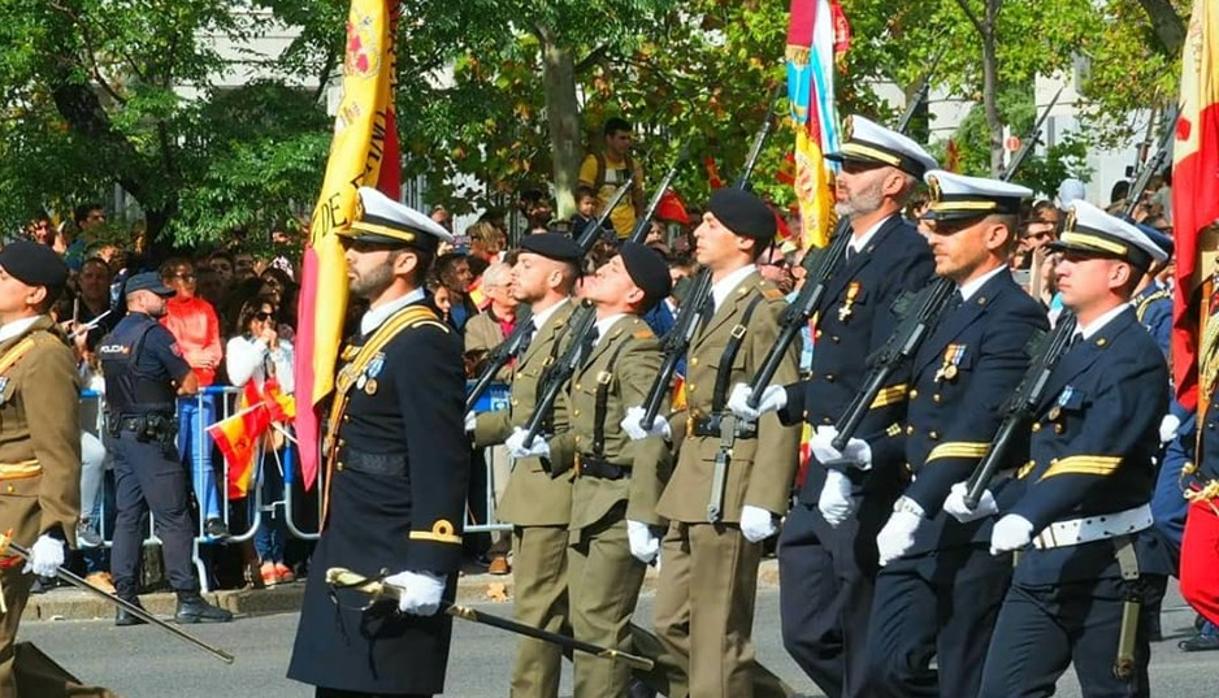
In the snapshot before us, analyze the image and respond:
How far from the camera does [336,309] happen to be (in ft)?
30.3

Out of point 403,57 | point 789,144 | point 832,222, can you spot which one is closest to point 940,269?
point 832,222

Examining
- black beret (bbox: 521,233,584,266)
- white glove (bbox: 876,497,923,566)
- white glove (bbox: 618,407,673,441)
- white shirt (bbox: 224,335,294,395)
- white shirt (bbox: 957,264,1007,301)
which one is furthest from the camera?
white shirt (bbox: 224,335,294,395)

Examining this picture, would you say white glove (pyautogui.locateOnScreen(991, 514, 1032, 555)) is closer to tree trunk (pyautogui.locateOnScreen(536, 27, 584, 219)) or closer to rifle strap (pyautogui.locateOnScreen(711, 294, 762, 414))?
rifle strap (pyautogui.locateOnScreen(711, 294, 762, 414))

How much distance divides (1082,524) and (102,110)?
10.1 metres

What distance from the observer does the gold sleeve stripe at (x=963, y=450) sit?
776cm

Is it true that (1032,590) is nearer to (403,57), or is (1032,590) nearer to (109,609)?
(109,609)

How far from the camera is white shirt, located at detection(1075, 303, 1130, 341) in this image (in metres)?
7.55

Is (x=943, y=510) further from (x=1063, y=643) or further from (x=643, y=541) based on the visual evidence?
(x=643, y=541)

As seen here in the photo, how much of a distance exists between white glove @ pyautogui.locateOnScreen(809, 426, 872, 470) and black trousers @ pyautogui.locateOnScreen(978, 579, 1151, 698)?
34.2 inches

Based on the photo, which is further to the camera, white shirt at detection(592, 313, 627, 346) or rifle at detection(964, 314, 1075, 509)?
white shirt at detection(592, 313, 627, 346)

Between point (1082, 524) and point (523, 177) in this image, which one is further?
point (523, 177)

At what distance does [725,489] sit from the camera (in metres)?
8.95

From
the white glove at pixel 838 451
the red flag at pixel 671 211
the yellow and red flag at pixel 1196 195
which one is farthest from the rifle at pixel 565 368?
the red flag at pixel 671 211

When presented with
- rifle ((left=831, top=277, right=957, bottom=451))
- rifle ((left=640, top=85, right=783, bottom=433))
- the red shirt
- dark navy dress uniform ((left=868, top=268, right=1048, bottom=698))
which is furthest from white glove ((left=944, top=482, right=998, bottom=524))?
the red shirt
